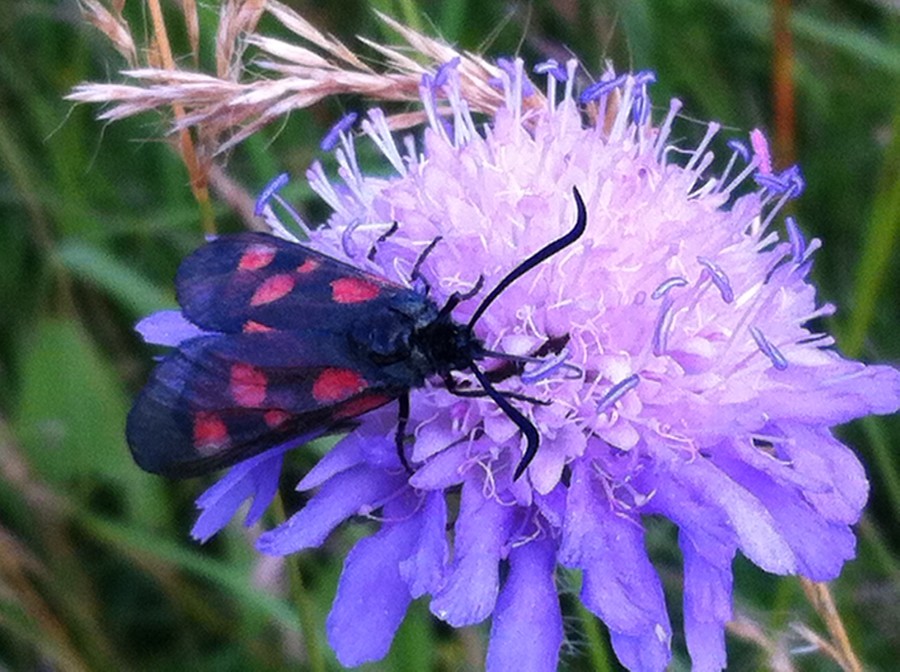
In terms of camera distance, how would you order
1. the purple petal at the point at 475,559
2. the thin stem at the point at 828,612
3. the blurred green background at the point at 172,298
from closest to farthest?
the purple petal at the point at 475,559 < the thin stem at the point at 828,612 < the blurred green background at the point at 172,298

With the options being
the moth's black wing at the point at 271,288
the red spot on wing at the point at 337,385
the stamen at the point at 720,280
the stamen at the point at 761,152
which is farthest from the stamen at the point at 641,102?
the red spot on wing at the point at 337,385

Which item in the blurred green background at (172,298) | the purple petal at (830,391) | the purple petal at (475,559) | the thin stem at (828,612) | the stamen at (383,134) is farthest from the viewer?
the blurred green background at (172,298)

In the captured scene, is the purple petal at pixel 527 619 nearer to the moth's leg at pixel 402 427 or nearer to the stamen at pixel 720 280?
the moth's leg at pixel 402 427

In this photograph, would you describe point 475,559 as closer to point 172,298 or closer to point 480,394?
point 480,394

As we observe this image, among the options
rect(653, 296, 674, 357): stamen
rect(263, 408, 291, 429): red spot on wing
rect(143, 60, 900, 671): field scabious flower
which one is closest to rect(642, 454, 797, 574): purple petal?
rect(143, 60, 900, 671): field scabious flower

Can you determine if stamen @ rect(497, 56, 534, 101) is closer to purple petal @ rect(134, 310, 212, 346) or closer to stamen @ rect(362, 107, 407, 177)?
stamen @ rect(362, 107, 407, 177)

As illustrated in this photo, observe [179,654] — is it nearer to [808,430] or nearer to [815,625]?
[815,625]

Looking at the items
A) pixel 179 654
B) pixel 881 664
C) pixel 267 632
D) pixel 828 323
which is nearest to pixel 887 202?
pixel 828 323

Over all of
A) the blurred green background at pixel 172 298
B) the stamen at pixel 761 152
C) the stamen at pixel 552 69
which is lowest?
the blurred green background at pixel 172 298
